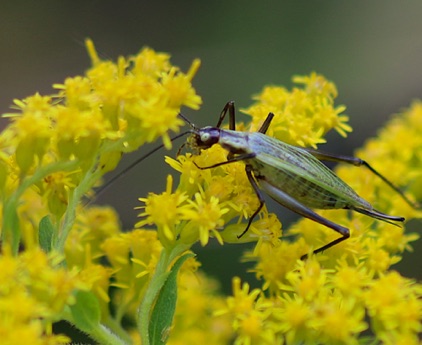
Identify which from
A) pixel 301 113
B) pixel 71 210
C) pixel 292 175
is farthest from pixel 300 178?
pixel 71 210

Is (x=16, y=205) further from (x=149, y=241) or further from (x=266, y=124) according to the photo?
(x=266, y=124)

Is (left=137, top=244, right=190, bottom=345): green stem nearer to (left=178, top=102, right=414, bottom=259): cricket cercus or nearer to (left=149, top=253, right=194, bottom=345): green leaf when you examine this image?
(left=149, top=253, right=194, bottom=345): green leaf

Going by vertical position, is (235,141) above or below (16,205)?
above

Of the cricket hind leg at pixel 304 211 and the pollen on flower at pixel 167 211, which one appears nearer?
the pollen on flower at pixel 167 211

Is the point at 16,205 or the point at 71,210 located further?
the point at 71,210

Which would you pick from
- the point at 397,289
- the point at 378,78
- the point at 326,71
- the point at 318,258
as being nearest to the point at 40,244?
the point at 318,258

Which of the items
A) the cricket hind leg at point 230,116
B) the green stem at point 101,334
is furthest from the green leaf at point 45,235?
the cricket hind leg at point 230,116

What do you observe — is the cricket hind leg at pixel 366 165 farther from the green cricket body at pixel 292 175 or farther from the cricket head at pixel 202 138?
the cricket head at pixel 202 138

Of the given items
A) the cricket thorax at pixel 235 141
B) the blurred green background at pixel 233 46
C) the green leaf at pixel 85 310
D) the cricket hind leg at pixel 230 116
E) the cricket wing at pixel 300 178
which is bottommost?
the green leaf at pixel 85 310
